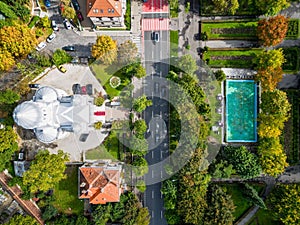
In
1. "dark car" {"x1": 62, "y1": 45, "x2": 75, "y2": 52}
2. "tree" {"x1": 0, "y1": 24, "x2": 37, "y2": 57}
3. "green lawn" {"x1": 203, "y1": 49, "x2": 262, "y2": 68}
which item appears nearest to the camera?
"tree" {"x1": 0, "y1": 24, "x2": 37, "y2": 57}

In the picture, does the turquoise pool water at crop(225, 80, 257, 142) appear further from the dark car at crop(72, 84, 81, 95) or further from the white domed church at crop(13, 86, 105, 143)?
the dark car at crop(72, 84, 81, 95)

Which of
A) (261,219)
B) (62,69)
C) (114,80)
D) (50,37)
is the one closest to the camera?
(50,37)

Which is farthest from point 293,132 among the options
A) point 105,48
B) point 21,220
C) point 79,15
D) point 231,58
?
point 21,220

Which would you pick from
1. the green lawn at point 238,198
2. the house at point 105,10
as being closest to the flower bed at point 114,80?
the house at point 105,10

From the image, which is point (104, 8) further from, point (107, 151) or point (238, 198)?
point (238, 198)

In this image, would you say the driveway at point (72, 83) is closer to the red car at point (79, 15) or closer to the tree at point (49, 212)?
the red car at point (79, 15)

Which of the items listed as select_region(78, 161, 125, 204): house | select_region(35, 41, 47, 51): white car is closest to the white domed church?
select_region(78, 161, 125, 204): house

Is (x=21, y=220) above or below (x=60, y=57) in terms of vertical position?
below
